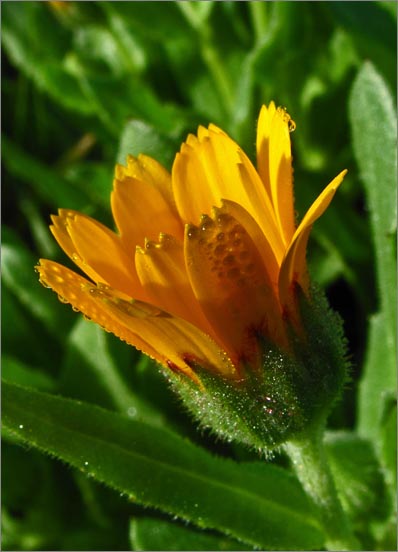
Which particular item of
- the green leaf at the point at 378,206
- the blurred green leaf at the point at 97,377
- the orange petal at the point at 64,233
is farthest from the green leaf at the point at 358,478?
the orange petal at the point at 64,233

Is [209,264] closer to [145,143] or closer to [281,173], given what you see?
[281,173]

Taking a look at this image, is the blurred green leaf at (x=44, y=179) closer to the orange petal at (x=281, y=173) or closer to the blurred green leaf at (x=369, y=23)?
the blurred green leaf at (x=369, y=23)

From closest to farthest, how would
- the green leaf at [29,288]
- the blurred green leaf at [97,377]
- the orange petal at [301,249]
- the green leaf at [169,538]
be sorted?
1. the orange petal at [301,249]
2. the green leaf at [169,538]
3. the blurred green leaf at [97,377]
4. the green leaf at [29,288]

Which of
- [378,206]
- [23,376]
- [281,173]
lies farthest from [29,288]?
[281,173]

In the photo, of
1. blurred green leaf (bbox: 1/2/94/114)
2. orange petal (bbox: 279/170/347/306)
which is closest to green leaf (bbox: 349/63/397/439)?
orange petal (bbox: 279/170/347/306)

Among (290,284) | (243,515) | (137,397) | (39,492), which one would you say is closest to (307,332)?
(290,284)

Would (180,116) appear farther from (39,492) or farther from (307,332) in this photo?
(307,332)

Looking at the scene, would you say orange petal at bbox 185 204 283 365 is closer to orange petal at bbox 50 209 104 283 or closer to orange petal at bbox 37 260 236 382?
orange petal at bbox 37 260 236 382
